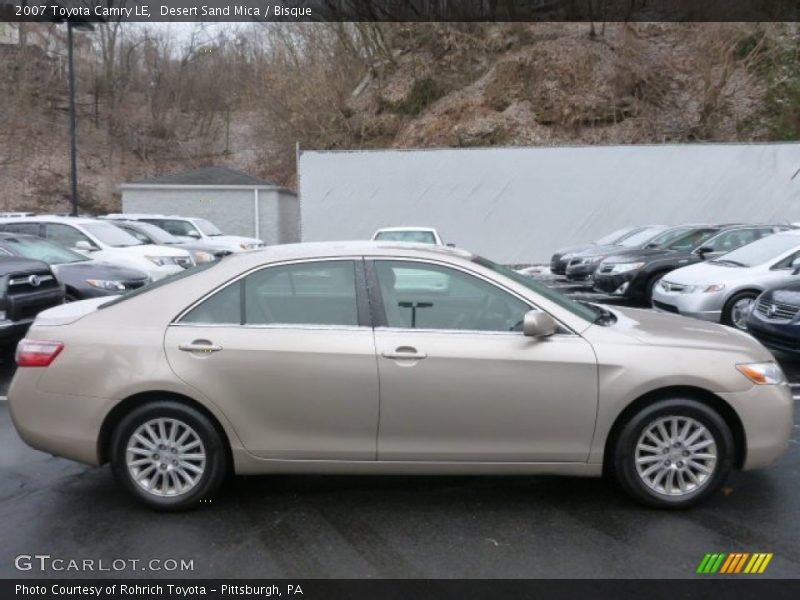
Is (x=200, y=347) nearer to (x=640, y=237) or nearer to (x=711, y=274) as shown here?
(x=711, y=274)

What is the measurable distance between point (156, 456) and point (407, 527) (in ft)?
4.92

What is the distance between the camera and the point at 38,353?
4.05 meters

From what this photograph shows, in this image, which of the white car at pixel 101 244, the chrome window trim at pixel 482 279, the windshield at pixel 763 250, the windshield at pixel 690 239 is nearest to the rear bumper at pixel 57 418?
the chrome window trim at pixel 482 279

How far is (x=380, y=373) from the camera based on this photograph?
12.8ft

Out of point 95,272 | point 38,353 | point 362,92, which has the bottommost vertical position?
point 38,353

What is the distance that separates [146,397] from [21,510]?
1.07 metres

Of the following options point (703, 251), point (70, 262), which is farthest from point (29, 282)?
point (703, 251)

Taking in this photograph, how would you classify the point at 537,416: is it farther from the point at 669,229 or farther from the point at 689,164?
the point at 689,164

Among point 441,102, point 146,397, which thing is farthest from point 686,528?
point 441,102

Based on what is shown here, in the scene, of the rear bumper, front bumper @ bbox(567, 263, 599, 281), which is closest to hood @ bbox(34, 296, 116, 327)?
the rear bumper

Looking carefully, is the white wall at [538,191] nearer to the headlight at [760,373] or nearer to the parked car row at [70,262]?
the parked car row at [70,262]

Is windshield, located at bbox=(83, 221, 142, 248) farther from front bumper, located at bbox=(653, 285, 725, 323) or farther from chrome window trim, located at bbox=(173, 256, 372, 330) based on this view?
front bumper, located at bbox=(653, 285, 725, 323)

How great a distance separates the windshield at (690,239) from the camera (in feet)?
45.9

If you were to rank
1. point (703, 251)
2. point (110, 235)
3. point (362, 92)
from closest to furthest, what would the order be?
point (703, 251), point (110, 235), point (362, 92)
